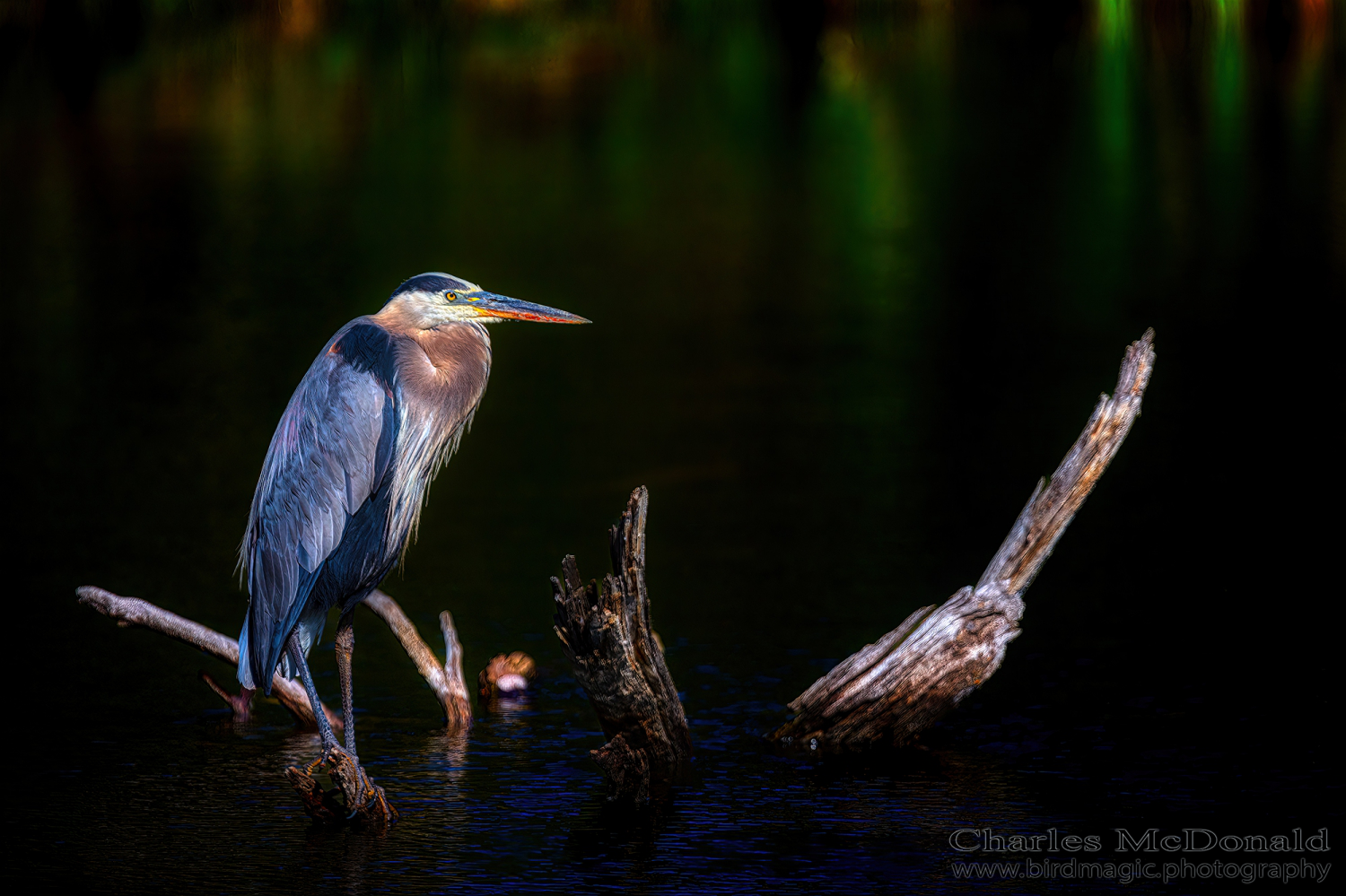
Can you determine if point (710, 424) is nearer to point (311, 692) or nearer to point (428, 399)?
point (428, 399)

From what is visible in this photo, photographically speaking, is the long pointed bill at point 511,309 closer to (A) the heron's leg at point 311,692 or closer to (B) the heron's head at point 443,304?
(B) the heron's head at point 443,304

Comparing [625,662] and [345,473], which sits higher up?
[345,473]

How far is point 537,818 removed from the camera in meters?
6.17

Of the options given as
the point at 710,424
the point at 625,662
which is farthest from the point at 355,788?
the point at 710,424

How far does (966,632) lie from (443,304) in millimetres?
2098

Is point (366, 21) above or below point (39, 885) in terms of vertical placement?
above

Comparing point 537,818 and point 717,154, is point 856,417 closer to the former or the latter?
point 537,818

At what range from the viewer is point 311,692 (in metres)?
6.17

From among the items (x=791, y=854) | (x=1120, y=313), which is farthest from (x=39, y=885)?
(x=1120, y=313)

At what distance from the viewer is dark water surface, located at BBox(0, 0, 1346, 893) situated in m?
6.31

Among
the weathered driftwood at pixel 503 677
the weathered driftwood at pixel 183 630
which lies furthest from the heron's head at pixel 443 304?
the weathered driftwood at pixel 503 677

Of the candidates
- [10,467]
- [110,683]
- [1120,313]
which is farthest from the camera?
[1120,313]

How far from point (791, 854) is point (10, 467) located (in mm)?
7827

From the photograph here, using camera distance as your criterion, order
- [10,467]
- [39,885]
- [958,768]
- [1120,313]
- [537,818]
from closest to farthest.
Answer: [39,885]
[537,818]
[958,768]
[10,467]
[1120,313]
